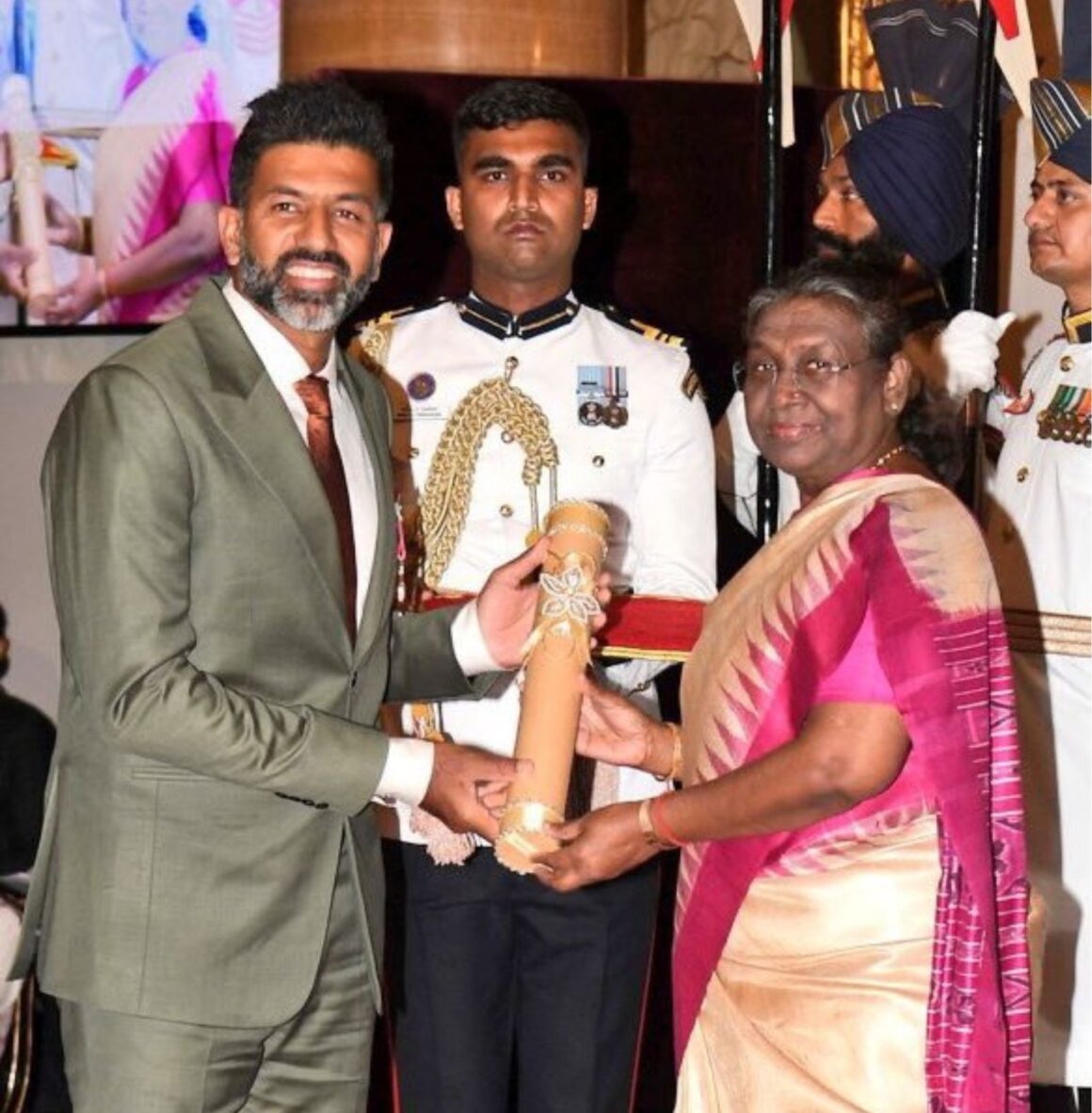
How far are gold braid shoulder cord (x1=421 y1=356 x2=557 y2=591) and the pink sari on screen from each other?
1833 mm

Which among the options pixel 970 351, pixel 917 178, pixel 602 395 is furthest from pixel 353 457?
pixel 917 178

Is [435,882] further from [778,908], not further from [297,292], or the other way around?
[297,292]

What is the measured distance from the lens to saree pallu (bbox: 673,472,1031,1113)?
2.68m

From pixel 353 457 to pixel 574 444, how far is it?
2.45 ft

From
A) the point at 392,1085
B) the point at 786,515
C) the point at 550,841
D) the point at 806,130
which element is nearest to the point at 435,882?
the point at 392,1085

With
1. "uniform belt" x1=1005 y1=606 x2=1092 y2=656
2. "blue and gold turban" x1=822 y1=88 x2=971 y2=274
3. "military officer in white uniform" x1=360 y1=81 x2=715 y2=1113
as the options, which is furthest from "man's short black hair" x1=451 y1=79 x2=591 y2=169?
"uniform belt" x1=1005 y1=606 x2=1092 y2=656

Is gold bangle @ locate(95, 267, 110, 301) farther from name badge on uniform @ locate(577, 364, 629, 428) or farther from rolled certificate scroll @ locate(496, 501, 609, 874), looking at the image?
rolled certificate scroll @ locate(496, 501, 609, 874)

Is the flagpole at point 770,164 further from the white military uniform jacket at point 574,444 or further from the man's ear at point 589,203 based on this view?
the man's ear at point 589,203

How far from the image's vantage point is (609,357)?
11.9 feet

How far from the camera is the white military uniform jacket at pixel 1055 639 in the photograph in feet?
12.8

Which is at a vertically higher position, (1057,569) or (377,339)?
(377,339)

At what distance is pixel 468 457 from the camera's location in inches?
141

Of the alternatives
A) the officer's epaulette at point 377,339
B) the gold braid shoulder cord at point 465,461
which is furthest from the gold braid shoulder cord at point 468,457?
the officer's epaulette at point 377,339

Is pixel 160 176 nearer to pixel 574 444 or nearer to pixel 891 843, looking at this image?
pixel 574 444
